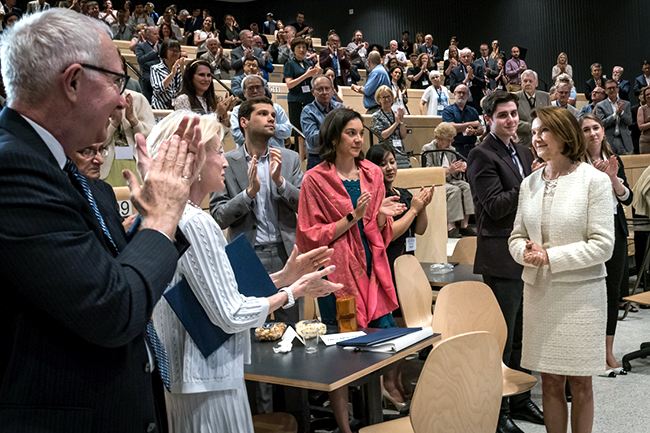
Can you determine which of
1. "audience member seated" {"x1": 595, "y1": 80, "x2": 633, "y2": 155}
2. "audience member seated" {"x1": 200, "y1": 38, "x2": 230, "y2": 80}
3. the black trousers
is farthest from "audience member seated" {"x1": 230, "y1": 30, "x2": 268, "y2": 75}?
the black trousers

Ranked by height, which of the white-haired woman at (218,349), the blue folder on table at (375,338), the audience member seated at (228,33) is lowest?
the blue folder on table at (375,338)

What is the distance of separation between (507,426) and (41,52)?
2.83 metres

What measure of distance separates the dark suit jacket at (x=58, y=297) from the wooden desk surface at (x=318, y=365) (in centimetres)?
104

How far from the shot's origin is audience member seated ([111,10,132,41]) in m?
10.8

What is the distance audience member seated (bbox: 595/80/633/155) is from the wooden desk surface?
7.94 m

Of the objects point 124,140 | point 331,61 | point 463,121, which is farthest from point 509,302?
point 331,61

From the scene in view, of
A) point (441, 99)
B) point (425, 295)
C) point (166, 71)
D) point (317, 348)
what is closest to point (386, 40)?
point (441, 99)

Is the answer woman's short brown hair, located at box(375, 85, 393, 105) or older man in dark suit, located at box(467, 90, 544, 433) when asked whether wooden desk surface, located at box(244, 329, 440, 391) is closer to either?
older man in dark suit, located at box(467, 90, 544, 433)

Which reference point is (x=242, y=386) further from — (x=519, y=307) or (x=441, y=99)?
(x=441, y=99)

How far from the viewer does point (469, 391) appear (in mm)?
1967

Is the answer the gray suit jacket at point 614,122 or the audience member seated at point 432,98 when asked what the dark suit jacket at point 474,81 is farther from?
the gray suit jacket at point 614,122

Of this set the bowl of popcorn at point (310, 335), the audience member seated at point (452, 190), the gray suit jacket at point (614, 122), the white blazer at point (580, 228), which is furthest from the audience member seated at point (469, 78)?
the bowl of popcorn at point (310, 335)

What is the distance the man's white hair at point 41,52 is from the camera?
94 cm

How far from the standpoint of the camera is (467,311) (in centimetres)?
290
